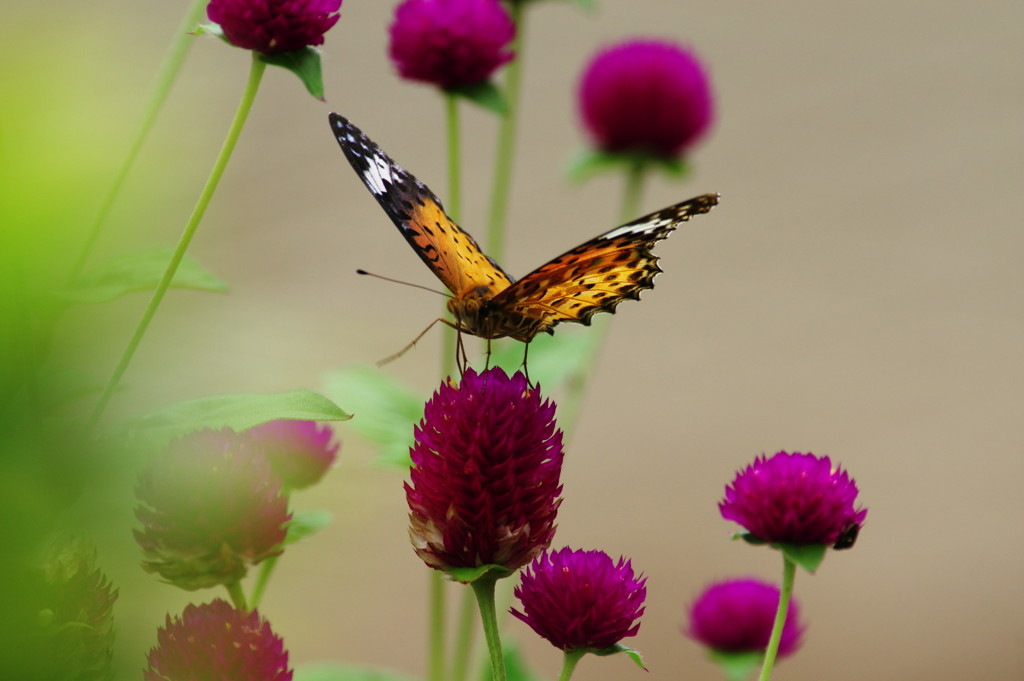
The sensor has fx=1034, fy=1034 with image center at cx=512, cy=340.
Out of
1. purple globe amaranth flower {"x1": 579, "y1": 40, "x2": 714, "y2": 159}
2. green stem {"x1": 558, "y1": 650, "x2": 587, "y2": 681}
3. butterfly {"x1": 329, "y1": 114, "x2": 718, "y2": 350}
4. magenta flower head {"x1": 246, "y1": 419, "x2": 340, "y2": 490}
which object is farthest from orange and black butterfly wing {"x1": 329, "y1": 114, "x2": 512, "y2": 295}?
purple globe amaranth flower {"x1": 579, "y1": 40, "x2": 714, "y2": 159}

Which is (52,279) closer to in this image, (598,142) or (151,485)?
(151,485)

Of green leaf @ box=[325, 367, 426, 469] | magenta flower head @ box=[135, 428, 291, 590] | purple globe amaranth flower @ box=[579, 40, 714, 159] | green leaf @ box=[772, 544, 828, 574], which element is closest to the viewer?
magenta flower head @ box=[135, 428, 291, 590]

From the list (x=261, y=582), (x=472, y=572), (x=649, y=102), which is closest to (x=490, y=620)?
(x=472, y=572)

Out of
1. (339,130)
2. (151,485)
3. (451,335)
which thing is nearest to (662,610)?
(451,335)

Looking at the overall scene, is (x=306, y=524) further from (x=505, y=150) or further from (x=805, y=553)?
(x=505, y=150)

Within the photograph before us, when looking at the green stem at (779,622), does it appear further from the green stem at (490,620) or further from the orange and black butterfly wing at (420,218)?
the orange and black butterfly wing at (420,218)

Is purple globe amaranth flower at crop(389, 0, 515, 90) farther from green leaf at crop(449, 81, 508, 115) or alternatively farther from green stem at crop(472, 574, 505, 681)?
green stem at crop(472, 574, 505, 681)

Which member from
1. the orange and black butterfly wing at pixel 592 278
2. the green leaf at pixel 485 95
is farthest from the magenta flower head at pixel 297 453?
the green leaf at pixel 485 95
